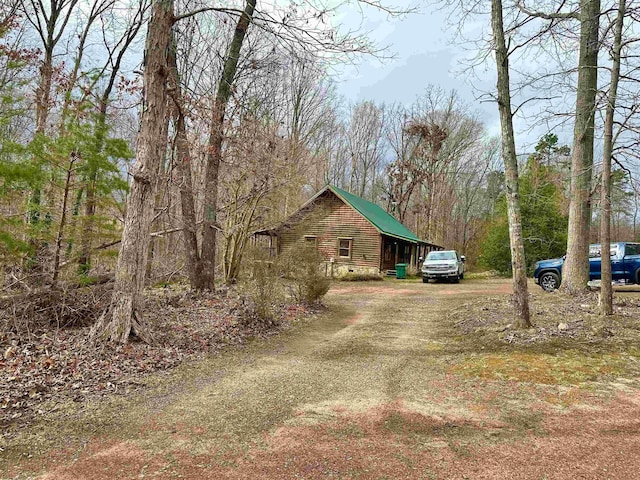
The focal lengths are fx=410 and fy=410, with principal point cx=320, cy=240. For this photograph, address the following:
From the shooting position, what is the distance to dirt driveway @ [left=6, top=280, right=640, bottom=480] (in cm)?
304

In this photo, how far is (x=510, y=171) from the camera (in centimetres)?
747

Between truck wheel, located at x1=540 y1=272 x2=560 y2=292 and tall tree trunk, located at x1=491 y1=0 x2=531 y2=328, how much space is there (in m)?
8.36

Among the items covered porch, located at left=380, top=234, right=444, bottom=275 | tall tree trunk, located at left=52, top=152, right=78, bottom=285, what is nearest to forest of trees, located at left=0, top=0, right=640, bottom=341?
tall tree trunk, located at left=52, top=152, right=78, bottom=285

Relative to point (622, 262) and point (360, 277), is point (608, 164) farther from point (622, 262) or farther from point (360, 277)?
point (360, 277)

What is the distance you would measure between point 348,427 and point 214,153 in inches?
333

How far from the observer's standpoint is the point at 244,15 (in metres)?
6.78

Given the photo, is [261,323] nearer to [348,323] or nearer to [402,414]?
[348,323]

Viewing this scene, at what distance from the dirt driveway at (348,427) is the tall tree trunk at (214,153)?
6055 mm

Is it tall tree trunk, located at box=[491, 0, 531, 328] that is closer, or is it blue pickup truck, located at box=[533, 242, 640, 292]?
tall tree trunk, located at box=[491, 0, 531, 328]

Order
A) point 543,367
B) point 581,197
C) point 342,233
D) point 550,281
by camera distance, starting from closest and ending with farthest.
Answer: point 543,367
point 581,197
point 550,281
point 342,233

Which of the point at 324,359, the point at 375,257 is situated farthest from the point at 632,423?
the point at 375,257

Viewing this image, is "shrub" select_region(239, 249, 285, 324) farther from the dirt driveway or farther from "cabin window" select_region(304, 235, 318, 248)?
"cabin window" select_region(304, 235, 318, 248)

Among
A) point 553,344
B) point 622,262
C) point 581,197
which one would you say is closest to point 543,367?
point 553,344

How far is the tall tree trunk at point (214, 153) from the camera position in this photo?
35.1 feet
